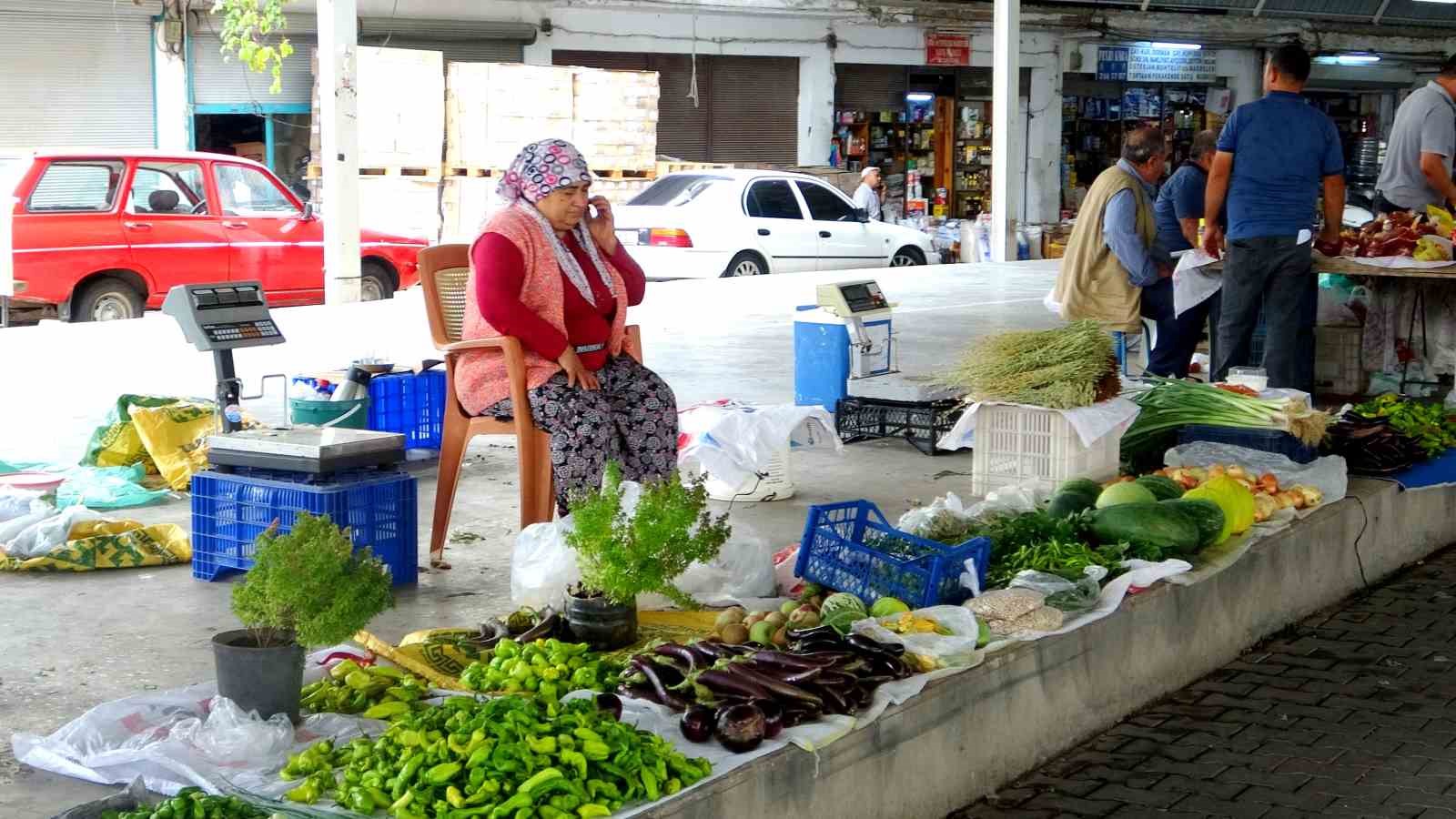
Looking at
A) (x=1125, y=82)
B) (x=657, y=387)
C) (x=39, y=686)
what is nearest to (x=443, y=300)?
(x=657, y=387)

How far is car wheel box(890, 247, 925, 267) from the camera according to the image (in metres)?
19.8

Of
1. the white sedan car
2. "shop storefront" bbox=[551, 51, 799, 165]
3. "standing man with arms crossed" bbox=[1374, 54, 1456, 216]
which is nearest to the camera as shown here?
"standing man with arms crossed" bbox=[1374, 54, 1456, 216]

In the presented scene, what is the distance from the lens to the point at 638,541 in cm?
409

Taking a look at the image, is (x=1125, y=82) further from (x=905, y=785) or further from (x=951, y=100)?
(x=905, y=785)

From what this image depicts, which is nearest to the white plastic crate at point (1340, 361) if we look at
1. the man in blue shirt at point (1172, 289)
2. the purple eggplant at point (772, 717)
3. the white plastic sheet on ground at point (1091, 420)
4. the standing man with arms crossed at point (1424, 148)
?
the standing man with arms crossed at point (1424, 148)

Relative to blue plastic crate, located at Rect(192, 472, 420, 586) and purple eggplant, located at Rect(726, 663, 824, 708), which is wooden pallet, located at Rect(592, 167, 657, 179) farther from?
purple eggplant, located at Rect(726, 663, 824, 708)

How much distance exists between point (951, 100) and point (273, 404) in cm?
1846

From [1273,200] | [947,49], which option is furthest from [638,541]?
[947,49]

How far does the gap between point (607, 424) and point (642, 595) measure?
863 millimetres

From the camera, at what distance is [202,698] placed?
3760 mm

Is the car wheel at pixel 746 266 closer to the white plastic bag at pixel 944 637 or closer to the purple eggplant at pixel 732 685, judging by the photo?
the white plastic bag at pixel 944 637

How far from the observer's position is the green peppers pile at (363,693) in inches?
147

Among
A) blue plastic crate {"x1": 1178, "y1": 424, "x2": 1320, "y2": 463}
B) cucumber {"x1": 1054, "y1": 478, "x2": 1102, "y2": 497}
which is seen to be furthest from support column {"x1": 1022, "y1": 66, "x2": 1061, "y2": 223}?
cucumber {"x1": 1054, "y1": 478, "x2": 1102, "y2": 497}

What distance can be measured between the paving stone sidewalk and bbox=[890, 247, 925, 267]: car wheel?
46.7 ft
